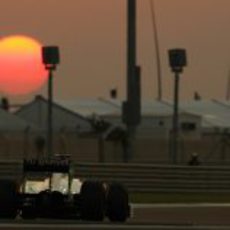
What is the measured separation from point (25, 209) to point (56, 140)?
28.8m

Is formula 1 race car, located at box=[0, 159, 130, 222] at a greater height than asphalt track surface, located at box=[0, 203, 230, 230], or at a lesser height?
greater

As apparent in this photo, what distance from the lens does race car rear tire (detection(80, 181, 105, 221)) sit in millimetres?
14259

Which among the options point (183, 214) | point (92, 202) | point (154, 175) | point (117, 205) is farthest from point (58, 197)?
point (154, 175)

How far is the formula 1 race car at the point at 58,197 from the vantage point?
1440 centimetres

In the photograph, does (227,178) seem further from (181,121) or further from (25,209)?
(181,121)

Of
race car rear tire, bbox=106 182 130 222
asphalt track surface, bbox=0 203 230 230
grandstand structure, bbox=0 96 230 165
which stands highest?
grandstand structure, bbox=0 96 230 165

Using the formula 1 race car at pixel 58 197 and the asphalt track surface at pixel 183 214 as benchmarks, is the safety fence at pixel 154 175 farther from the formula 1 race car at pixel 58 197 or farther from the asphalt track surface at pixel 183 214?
the formula 1 race car at pixel 58 197

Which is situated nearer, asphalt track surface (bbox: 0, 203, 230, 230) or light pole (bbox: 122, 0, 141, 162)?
asphalt track surface (bbox: 0, 203, 230, 230)

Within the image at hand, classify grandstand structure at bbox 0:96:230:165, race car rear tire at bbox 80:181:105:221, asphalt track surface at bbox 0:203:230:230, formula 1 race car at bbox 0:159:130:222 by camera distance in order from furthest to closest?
grandstand structure at bbox 0:96:230:165, asphalt track surface at bbox 0:203:230:230, formula 1 race car at bbox 0:159:130:222, race car rear tire at bbox 80:181:105:221

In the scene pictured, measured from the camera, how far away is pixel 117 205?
14.6m

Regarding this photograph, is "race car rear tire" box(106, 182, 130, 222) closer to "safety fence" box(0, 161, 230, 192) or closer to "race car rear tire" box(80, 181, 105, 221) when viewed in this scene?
"race car rear tire" box(80, 181, 105, 221)

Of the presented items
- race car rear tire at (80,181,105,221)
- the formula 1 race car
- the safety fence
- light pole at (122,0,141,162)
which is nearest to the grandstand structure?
light pole at (122,0,141,162)

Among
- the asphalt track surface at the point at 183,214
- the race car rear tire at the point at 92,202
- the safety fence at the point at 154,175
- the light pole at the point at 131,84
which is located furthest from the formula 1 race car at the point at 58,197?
the light pole at the point at 131,84

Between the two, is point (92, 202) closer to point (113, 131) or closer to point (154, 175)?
point (154, 175)
